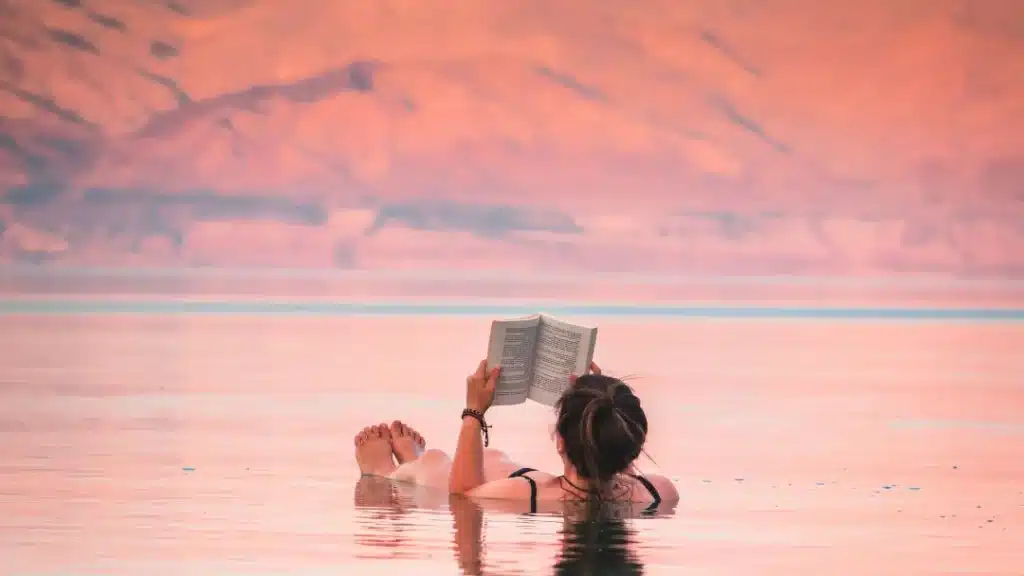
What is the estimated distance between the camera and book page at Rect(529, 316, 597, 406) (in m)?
5.85

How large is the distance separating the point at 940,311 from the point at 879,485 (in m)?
15.8

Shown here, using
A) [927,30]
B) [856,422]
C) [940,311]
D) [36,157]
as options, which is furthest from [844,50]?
[856,422]

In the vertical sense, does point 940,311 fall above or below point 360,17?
below

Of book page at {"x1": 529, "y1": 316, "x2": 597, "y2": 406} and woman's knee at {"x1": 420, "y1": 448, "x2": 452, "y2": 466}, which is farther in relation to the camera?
woman's knee at {"x1": 420, "y1": 448, "x2": 452, "y2": 466}

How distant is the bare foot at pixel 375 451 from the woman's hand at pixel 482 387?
109cm

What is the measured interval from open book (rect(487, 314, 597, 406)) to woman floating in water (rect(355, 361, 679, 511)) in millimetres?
58

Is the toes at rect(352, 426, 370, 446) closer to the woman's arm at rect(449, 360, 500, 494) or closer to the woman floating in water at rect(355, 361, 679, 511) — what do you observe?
the woman floating in water at rect(355, 361, 679, 511)

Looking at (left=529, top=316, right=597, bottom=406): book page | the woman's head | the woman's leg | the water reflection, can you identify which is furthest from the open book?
the woman's leg

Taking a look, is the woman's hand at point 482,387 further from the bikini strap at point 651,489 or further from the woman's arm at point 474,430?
the bikini strap at point 651,489

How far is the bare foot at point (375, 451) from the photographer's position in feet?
22.8

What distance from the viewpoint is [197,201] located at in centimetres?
4634

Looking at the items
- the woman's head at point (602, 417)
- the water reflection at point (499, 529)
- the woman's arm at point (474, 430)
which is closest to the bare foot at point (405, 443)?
the water reflection at point (499, 529)

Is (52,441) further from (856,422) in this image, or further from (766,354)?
(766,354)

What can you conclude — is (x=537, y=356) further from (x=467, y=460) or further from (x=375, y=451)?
(x=375, y=451)
